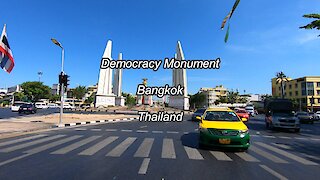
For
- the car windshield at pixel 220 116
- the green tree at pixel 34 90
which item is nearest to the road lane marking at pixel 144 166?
the car windshield at pixel 220 116

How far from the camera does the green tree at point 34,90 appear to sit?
311 ft

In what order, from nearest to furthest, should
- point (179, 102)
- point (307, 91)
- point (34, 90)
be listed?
point (179, 102), point (307, 91), point (34, 90)

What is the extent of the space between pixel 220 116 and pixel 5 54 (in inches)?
611

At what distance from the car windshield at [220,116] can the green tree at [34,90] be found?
97.2m

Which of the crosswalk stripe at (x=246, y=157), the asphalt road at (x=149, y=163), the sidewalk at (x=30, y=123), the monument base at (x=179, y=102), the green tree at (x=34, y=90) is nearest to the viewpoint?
the asphalt road at (x=149, y=163)

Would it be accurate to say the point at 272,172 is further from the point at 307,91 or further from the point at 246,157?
the point at 307,91

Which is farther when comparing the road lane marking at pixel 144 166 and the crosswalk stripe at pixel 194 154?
the crosswalk stripe at pixel 194 154

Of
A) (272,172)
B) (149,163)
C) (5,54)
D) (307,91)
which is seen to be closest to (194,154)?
(149,163)

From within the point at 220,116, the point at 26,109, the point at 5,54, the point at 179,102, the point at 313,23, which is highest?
the point at 313,23

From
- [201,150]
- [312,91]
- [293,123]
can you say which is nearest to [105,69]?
[293,123]

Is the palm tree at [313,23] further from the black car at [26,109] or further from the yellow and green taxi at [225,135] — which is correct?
the black car at [26,109]

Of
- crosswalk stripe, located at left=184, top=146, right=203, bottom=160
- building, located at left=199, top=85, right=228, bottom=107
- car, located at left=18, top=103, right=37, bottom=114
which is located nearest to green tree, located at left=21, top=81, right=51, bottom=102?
car, located at left=18, top=103, right=37, bottom=114

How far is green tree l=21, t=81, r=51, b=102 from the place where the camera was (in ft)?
311

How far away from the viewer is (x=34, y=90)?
9538cm
